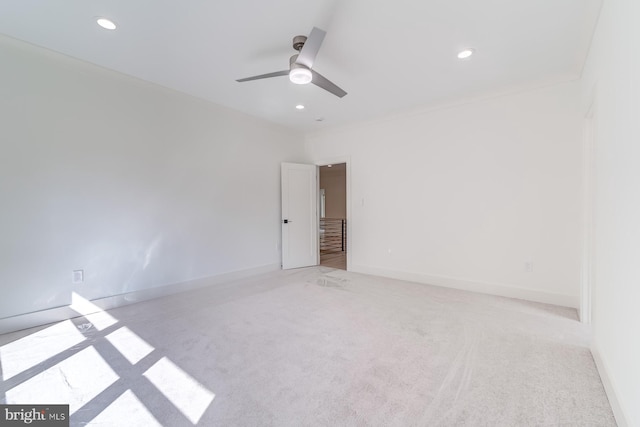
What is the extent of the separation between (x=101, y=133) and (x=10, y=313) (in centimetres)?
201

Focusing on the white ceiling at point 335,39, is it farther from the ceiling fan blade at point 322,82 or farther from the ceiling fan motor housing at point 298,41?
the ceiling fan blade at point 322,82

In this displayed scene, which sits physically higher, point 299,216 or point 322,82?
point 322,82

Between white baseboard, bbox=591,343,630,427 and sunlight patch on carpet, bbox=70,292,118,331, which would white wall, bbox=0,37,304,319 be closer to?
sunlight patch on carpet, bbox=70,292,118,331

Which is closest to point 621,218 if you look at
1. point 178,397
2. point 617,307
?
point 617,307

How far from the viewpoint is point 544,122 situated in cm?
321

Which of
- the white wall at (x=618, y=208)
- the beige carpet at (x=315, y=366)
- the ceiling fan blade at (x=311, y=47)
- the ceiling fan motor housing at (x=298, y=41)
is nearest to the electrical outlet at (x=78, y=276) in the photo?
the beige carpet at (x=315, y=366)

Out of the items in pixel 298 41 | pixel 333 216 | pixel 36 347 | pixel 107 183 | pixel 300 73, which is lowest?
pixel 36 347

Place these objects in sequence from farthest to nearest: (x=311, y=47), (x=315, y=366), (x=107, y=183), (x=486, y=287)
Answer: (x=486, y=287) < (x=107, y=183) < (x=311, y=47) < (x=315, y=366)

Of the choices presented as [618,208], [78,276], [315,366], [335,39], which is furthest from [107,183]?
[618,208]

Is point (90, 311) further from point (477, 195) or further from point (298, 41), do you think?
point (477, 195)

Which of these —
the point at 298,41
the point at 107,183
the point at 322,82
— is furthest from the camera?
the point at 107,183

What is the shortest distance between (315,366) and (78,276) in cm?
284

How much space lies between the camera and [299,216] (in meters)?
5.36

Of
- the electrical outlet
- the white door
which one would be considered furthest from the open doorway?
the electrical outlet
